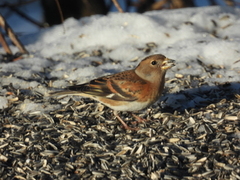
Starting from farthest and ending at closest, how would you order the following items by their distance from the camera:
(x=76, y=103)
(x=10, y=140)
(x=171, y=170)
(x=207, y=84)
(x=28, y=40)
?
(x=28, y=40) < (x=207, y=84) < (x=76, y=103) < (x=10, y=140) < (x=171, y=170)

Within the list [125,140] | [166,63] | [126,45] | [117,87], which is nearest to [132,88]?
[117,87]

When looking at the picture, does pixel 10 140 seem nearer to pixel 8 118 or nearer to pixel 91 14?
pixel 8 118

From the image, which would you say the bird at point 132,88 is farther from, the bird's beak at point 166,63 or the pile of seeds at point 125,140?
the pile of seeds at point 125,140

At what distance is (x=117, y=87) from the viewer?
5.10m

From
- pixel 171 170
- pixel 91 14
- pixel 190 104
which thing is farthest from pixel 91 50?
pixel 171 170

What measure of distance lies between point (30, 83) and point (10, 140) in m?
1.66

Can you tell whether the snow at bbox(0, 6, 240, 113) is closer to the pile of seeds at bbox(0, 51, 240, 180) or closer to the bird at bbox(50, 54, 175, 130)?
the pile of seeds at bbox(0, 51, 240, 180)

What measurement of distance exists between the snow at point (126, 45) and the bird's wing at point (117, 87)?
109 cm

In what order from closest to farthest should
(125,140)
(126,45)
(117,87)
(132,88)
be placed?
(125,140), (132,88), (117,87), (126,45)

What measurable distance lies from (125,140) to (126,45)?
3.07 metres

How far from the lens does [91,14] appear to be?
934cm

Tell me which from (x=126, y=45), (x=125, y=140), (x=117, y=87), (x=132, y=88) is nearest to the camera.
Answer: (x=125, y=140)

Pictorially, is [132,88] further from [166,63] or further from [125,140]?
[125,140]

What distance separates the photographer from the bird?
4.90 metres
